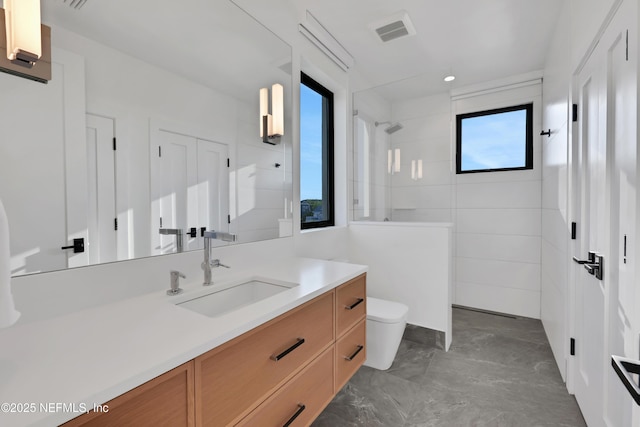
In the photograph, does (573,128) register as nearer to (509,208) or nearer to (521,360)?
(509,208)

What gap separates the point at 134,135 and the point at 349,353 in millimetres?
1430

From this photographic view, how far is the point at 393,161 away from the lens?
284 cm

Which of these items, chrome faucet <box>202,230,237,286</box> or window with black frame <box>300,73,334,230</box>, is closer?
chrome faucet <box>202,230,237,286</box>

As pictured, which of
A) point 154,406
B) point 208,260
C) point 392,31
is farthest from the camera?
point 392,31

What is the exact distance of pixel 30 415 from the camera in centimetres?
48

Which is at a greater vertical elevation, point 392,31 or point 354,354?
point 392,31

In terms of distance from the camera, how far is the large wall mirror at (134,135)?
2.92 feet

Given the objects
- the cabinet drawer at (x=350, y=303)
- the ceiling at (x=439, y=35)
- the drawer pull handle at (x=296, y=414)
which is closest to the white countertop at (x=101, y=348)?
the cabinet drawer at (x=350, y=303)

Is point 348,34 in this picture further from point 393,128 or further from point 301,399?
point 301,399

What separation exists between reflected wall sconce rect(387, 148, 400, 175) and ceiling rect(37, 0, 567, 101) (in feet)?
1.96

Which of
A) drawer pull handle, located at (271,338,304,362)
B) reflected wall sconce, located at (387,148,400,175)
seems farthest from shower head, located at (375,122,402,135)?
drawer pull handle, located at (271,338,304,362)

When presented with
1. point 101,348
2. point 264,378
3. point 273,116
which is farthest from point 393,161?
point 101,348

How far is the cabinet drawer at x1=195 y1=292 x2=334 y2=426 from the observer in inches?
30.4

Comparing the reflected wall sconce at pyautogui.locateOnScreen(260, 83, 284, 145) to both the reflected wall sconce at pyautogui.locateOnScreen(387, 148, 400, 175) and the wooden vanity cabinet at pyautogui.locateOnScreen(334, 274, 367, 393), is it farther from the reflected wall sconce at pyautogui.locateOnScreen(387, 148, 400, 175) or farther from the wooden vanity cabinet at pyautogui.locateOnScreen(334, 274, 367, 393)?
the reflected wall sconce at pyautogui.locateOnScreen(387, 148, 400, 175)
